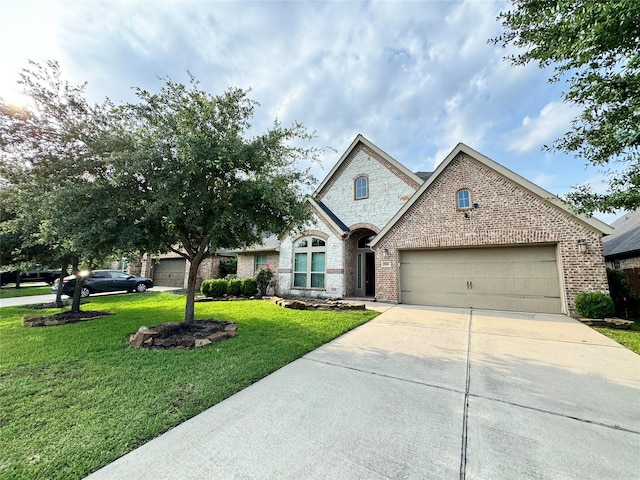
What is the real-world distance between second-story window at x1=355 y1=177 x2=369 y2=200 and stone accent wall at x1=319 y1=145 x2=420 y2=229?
0.65 ft

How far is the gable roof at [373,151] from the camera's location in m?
13.9

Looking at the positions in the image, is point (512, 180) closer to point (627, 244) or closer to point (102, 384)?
point (627, 244)

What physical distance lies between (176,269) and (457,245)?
2058cm

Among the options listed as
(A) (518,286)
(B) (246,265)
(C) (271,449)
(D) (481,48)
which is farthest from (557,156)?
(B) (246,265)

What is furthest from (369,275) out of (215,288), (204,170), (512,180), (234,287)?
(204,170)

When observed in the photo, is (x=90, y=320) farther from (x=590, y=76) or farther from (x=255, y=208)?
(x=590, y=76)

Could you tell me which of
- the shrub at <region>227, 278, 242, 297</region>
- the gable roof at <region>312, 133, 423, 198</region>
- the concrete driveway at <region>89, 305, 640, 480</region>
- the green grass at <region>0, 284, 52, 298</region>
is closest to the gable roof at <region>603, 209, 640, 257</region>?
the gable roof at <region>312, 133, 423, 198</region>

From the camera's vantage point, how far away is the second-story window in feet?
48.9

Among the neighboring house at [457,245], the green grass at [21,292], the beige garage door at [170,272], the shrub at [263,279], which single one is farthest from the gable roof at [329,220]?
the green grass at [21,292]

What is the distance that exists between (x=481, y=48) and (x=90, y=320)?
1431 cm

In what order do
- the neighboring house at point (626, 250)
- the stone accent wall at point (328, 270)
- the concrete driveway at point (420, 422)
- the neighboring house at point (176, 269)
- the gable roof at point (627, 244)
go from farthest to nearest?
the neighboring house at point (176, 269)
the stone accent wall at point (328, 270)
the neighboring house at point (626, 250)
the gable roof at point (627, 244)
the concrete driveway at point (420, 422)

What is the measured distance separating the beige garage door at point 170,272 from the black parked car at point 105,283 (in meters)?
2.59

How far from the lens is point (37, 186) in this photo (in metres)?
6.18

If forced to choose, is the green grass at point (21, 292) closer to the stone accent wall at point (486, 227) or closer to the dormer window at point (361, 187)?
the dormer window at point (361, 187)
